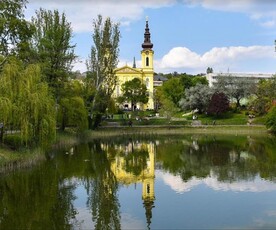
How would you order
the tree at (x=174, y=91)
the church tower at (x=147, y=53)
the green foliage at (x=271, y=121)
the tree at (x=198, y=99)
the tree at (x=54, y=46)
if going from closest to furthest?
the tree at (x=54, y=46) < the green foliage at (x=271, y=121) < the tree at (x=198, y=99) < the tree at (x=174, y=91) < the church tower at (x=147, y=53)

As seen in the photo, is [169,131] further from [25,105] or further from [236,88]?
[25,105]

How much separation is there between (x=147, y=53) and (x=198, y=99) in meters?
33.5

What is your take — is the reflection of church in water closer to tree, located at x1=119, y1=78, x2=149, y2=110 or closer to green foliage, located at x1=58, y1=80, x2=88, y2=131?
green foliage, located at x1=58, y1=80, x2=88, y2=131

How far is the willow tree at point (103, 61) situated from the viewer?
52906mm

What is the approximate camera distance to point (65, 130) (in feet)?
148

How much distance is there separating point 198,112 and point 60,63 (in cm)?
3974

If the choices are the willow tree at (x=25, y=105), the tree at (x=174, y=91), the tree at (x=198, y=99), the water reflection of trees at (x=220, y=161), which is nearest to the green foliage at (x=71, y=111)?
the water reflection of trees at (x=220, y=161)

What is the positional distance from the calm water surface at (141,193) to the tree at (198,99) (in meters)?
40.7

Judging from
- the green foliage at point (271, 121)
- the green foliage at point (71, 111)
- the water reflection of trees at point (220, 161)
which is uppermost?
the green foliage at point (71, 111)

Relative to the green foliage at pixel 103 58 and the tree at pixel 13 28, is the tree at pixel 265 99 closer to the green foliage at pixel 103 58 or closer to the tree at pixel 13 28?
the green foliage at pixel 103 58

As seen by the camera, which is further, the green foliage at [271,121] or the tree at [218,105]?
the tree at [218,105]

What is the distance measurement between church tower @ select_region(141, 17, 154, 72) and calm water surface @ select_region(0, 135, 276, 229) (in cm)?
7294

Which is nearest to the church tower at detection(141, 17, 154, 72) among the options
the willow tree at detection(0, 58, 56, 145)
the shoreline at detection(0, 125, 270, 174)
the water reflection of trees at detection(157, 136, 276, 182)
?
the shoreline at detection(0, 125, 270, 174)

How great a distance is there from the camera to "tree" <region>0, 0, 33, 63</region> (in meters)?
30.1
